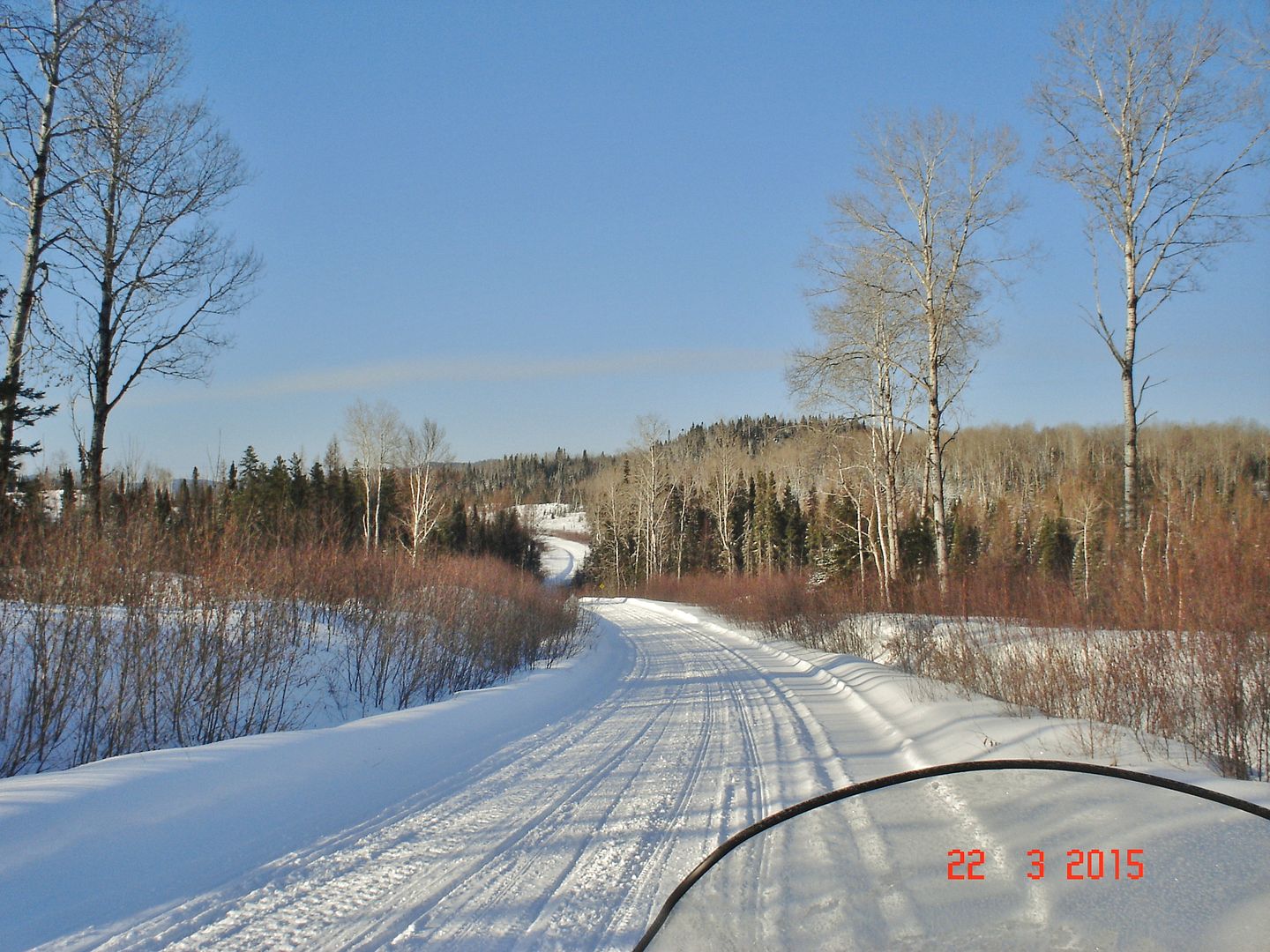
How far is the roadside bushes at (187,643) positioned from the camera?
20.0 ft

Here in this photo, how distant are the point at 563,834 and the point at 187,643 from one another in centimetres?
433

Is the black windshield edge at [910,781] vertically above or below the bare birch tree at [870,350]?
below

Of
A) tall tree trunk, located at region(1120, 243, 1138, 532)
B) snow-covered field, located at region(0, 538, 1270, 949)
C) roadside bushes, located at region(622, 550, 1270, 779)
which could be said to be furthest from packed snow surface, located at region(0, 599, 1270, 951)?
tall tree trunk, located at region(1120, 243, 1138, 532)

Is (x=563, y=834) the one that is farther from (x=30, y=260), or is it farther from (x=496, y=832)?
(x=30, y=260)

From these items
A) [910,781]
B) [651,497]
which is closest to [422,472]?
[651,497]

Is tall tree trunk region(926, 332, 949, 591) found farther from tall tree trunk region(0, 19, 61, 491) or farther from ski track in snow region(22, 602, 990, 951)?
tall tree trunk region(0, 19, 61, 491)

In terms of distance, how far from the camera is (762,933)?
5.54 ft

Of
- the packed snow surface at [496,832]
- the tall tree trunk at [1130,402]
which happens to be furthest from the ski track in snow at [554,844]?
the tall tree trunk at [1130,402]

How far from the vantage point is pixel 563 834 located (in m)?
4.94
